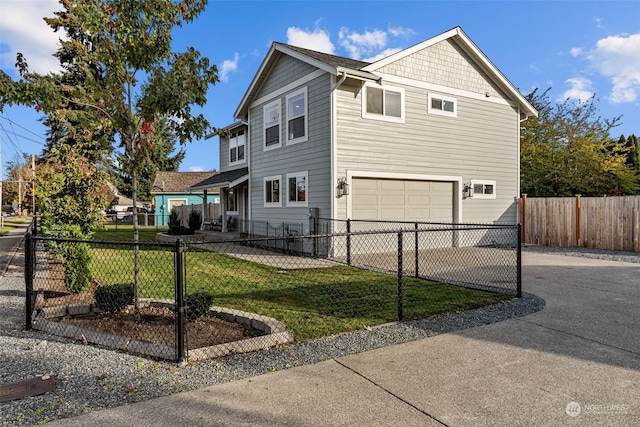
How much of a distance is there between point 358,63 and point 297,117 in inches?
107

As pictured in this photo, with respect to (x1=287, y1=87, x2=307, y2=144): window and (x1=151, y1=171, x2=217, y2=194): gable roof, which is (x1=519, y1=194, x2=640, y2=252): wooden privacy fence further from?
(x1=151, y1=171, x2=217, y2=194): gable roof

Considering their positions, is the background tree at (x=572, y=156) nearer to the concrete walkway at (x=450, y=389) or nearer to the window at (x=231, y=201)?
the window at (x=231, y=201)

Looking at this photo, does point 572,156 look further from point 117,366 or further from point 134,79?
point 117,366

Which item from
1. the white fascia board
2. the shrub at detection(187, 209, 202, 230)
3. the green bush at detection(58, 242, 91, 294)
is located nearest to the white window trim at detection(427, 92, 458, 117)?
the white fascia board

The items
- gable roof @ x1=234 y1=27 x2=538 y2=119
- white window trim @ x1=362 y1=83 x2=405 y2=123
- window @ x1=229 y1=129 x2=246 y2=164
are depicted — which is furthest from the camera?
window @ x1=229 y1=129 x2=246 y2=164

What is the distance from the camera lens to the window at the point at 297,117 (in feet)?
41.7

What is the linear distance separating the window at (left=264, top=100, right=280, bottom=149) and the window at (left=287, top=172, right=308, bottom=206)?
1.65m

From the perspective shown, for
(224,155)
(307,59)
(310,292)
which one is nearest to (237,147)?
(224,155)

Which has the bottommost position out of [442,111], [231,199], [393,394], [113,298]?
[393,394]

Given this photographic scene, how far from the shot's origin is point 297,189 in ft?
43.1

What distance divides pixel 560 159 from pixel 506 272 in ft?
53.1

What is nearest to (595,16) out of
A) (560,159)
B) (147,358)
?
(560,159)

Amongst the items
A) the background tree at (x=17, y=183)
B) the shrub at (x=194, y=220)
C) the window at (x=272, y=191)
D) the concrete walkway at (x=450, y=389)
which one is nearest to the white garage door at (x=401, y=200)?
the window at (x=272, y=191)

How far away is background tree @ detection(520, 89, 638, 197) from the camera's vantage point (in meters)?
20.8
